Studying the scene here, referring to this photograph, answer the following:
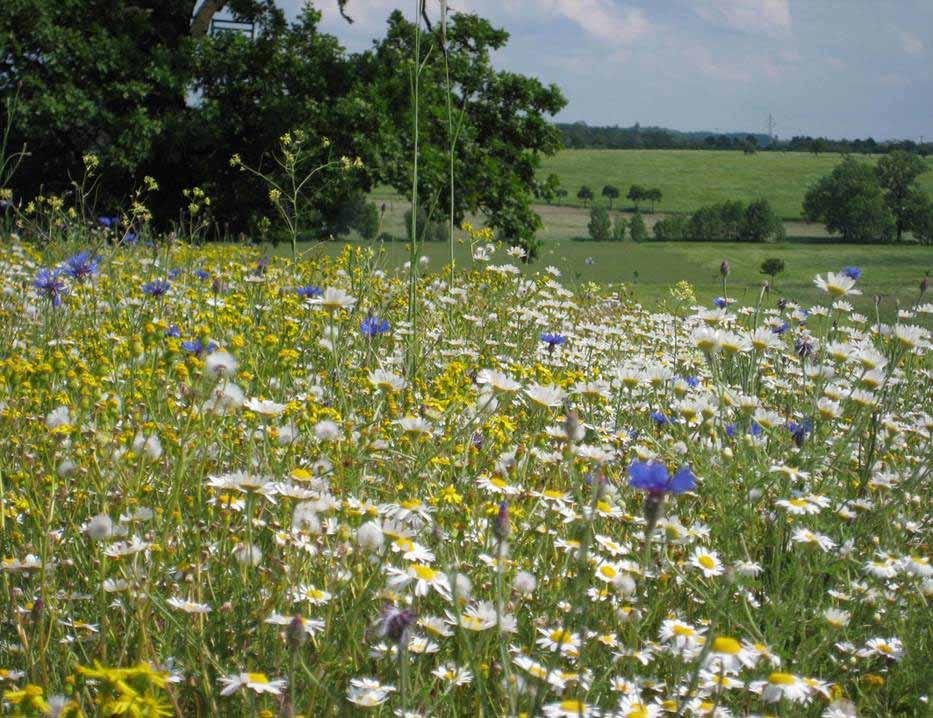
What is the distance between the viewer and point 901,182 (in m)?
33.3

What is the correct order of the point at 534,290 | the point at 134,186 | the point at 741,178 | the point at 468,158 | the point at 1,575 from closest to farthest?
the point at 1,575 → the point at 534,290 → the point at 134,186 → the point at 468,158 → the point at 741,178

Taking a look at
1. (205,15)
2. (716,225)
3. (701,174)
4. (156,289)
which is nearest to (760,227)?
(716,225)

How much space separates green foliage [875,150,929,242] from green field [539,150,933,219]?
1.06m

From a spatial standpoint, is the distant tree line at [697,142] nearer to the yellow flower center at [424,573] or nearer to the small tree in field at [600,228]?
the small tree in field at [600,228]

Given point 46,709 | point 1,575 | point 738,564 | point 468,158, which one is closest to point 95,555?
point 1,575

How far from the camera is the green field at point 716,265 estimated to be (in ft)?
28.2

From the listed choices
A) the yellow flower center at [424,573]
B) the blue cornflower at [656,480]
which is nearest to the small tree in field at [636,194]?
the yellow flower center at [424,573]

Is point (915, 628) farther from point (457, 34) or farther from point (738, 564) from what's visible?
point (457, 34)

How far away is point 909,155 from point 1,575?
39.2 metres

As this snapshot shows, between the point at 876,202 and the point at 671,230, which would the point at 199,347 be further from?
the point at 876,202

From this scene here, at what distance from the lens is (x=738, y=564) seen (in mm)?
2381

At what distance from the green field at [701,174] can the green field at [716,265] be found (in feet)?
55.4

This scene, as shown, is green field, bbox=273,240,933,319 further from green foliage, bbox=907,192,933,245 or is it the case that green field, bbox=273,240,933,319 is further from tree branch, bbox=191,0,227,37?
tree branch, bbox=191,0,227,37

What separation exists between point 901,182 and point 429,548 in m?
35.2
